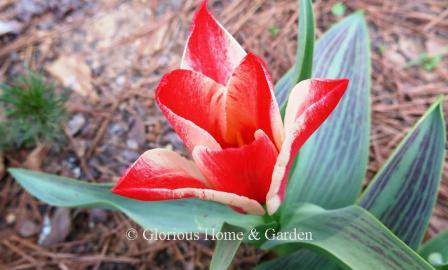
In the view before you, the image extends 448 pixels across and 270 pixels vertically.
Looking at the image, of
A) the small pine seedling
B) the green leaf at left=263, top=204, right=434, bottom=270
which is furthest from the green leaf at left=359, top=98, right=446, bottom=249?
the small pine seedling

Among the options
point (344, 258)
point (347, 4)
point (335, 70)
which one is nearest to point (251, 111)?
point (344, 258)

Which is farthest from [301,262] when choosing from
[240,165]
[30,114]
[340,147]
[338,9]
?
[338,9]

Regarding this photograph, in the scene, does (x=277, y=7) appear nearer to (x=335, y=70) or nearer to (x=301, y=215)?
(x=335, y=70)

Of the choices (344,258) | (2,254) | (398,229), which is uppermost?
(344,258)

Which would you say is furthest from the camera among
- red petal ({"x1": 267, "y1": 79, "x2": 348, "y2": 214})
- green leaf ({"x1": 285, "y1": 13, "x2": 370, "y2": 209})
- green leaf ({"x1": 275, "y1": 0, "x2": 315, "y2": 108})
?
green leaf ({"x1": 285, "y1": 13, "x2": 370, "y2": 209})

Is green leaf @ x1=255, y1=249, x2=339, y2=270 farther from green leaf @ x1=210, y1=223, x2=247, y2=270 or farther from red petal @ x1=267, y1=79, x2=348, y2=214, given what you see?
red petal @ x1=267, y1=79, x2=348, y2=214
